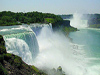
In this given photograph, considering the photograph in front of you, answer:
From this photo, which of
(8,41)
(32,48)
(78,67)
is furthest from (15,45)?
(78,67)

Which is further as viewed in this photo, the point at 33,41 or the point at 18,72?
the point at 33,41

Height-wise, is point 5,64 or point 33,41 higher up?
point 5,64

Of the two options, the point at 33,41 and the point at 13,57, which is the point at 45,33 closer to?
the point at 33,41

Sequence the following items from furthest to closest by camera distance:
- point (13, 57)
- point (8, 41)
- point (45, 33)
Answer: point (45, 33) < point (8, 41) < point (13, 57)

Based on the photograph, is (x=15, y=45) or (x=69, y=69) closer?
(x=15, y=45)

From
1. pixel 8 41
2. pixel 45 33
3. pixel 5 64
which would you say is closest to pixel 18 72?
pixel 5 64

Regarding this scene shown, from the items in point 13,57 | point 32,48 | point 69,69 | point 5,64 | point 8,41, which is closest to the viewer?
point 5,64

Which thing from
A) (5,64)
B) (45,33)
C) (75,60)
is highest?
(5,64)

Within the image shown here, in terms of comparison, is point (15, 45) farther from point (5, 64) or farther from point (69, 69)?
point (69, 69)

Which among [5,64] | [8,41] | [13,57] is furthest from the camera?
[8,41]
